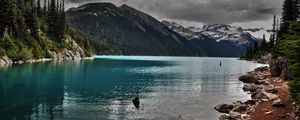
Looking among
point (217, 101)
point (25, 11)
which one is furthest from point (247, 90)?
point (25, 11)

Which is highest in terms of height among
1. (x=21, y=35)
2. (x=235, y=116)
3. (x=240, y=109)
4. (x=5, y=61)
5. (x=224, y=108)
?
(x=21, y=35)

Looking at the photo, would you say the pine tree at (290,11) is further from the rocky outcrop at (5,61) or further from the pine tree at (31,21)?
the pine tree at (31,21)

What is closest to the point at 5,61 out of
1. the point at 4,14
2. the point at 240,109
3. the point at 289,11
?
the point at 4,14

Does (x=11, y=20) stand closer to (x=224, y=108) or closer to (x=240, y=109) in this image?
(x=224, y=108)

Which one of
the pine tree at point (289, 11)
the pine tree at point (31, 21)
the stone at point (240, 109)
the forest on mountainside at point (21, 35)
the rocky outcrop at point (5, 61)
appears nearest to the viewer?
the stone at point (240, 109)

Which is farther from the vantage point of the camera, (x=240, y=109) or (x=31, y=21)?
(x=31, y=21)

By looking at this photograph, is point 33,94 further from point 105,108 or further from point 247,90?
point 247,90

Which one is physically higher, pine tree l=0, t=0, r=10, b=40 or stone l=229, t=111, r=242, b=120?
pine tree l=0, t=0, r=10, b=40

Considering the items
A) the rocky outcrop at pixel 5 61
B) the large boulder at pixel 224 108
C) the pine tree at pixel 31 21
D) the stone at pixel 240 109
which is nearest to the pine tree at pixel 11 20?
the rocky outcrop at pixel 5 61

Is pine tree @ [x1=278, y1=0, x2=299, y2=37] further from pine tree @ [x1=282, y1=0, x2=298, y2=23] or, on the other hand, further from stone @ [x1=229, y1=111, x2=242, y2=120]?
stone @ [x1=229, y1=111, x2=242, y2=120]

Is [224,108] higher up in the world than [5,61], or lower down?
lower down

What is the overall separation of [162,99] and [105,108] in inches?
562

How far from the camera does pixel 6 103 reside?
51000mm

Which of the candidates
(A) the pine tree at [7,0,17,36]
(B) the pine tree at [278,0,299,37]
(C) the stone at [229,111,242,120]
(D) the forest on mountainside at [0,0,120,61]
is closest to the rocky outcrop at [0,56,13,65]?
(D) the forest on mountainside at [0,0,120,61]
